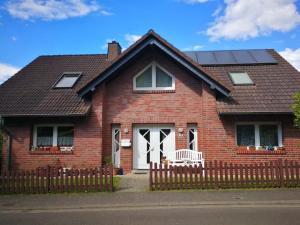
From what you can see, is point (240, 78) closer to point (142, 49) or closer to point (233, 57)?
point (233, 57)

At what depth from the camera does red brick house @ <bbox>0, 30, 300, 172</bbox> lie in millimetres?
14438

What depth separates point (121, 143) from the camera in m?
15.3

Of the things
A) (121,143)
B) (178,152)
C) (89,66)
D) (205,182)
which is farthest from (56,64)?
(205,182)

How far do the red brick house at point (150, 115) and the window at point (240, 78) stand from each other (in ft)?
0.17

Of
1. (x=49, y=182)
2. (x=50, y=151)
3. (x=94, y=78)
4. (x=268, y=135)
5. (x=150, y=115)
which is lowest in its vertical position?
(x=49, y=182)

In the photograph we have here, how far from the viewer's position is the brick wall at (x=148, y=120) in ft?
47.3

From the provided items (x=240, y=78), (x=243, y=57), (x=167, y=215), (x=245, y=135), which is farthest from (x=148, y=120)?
(x=167, y=215)

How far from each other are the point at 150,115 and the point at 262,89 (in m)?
5.35

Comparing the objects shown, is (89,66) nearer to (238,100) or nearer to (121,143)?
(121,143)

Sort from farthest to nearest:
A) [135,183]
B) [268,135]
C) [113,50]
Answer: [113,50] → [268,135] → [135,183]

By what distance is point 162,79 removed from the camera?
1602 cm

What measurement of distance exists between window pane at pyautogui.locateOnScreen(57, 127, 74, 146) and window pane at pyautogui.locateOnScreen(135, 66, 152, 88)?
3.88 m

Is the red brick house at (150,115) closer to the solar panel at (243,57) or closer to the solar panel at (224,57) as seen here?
the solar panel at (243,57)

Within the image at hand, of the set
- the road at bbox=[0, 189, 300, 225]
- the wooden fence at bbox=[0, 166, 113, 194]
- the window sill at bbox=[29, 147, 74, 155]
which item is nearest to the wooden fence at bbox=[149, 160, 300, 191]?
the road at bbox=[0, 189, 300, 225]
